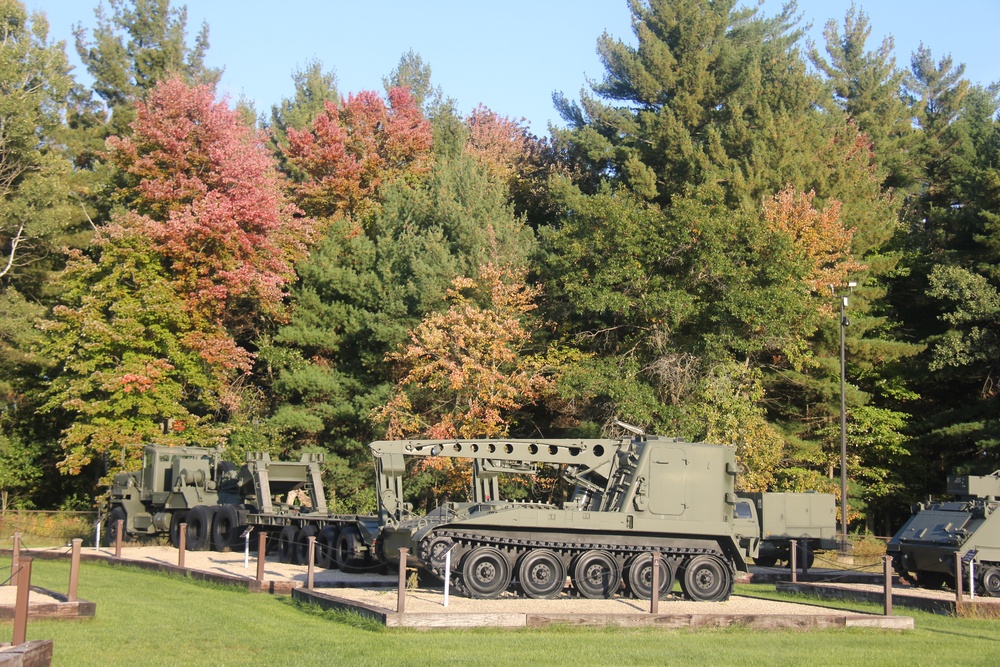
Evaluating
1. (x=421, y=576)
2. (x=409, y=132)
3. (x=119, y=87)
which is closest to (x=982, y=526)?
(x=421, y=576)

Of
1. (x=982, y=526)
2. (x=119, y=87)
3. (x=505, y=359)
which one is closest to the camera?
(x=982, y=526)

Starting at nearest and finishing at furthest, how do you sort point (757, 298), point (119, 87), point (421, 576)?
point (421, 576) → point (757, 298) → point (119, 87)

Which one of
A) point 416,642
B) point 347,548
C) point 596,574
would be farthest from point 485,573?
point 347,548

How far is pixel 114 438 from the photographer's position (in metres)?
35.2

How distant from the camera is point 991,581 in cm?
2086

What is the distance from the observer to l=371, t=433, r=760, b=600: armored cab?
694 inches

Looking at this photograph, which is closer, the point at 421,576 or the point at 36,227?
the point at 421,576

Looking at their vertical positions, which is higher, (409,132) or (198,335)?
(409,132)

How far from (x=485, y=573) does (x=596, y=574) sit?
1.86 metres

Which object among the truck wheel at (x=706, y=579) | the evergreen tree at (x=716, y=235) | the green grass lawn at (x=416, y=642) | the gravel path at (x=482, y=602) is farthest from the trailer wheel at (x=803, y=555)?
the green grass lawn at (x=416, y=642)

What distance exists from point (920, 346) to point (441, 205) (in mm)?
17813

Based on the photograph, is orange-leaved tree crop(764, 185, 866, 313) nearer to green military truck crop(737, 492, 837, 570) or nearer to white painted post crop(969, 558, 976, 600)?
green military truck crop(737, 492, 837, 570)

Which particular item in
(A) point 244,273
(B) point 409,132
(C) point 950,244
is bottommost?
(A) point 244,273

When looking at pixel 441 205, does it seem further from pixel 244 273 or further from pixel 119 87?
pixel 119 87
